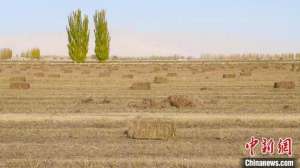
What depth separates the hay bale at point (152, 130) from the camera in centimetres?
1292

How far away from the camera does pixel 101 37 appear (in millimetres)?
82125

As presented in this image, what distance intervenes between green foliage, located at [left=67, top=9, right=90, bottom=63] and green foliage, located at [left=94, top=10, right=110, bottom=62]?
1.32 m

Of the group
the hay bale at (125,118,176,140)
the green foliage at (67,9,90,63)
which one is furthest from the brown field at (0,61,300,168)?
the green foliage at (67,9,90,63)

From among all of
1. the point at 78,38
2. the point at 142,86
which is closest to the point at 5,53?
the point at 78,38

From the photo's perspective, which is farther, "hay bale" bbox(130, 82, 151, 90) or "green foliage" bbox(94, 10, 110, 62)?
"green foliage" bbox(94, 10, 110, 62)

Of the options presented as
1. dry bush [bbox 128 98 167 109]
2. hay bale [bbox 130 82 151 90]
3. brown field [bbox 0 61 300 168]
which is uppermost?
hay bale [bbox 130 82 151 90]

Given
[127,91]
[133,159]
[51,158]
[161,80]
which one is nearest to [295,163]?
[133,159]

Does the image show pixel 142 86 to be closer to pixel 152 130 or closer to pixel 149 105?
pixel 149 105

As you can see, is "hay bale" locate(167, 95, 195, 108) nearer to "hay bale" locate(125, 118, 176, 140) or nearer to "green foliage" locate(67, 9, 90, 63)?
"hay bale" locate(125, 118, 176, 140)

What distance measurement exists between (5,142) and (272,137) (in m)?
5.22

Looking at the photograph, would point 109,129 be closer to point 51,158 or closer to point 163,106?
point 51,158

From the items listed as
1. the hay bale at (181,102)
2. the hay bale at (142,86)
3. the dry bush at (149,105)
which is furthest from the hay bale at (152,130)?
the hay bale at (142,86)

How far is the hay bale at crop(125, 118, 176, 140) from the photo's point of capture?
42.4 ft

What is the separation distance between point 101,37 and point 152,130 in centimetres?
6976
